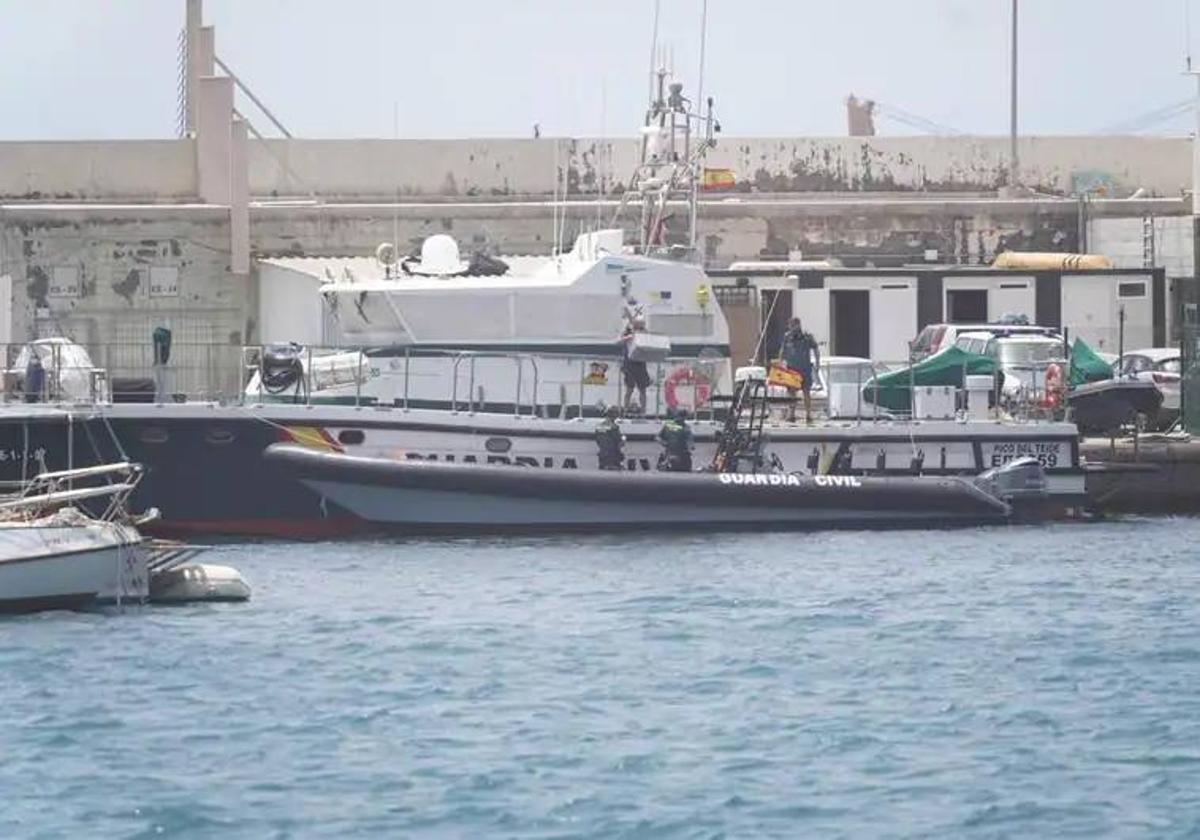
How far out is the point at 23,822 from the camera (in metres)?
16.9

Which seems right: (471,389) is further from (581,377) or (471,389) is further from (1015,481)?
(1015,481)

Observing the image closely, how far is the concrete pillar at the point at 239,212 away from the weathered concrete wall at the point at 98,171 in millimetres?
2729

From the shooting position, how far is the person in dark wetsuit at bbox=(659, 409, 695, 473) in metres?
30.3

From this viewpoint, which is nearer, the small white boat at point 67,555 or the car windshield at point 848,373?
the small white boat at point 67,555

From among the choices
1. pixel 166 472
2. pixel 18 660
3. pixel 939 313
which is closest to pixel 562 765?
pixel 18 660

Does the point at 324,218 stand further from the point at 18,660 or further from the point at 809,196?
the point at 18,660

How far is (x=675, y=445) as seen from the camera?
30.4 meters

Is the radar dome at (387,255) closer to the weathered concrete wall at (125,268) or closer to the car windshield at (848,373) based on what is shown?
the car windshield at (848,373)

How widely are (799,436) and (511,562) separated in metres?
4.25

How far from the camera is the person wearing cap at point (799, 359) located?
Answer: 3162 cm

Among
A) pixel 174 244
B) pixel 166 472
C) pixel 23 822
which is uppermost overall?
pixel 174 244

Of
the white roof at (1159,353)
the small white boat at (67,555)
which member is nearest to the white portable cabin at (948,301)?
the white roof at (1159,353)

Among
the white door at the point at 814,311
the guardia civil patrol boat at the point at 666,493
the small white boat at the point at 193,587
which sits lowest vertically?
the small white boat at the point at 193,587

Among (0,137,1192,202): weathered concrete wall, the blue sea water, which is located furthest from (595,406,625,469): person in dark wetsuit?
(0,137,1192,202): weathered concrete wall
